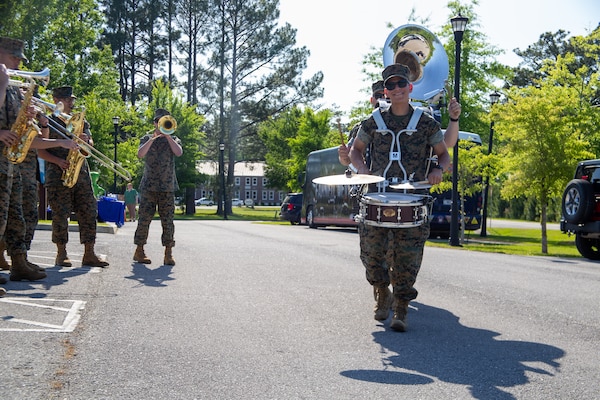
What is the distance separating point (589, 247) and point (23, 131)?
14.0 metres

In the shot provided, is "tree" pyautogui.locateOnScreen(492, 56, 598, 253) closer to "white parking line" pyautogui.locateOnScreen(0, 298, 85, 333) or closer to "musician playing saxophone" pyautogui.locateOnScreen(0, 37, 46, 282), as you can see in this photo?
"musician playing saxophone" pyautogui.locateOnScreen(0, 37, 46, 282)

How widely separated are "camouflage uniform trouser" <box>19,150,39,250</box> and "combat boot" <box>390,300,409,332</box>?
4.22 metres

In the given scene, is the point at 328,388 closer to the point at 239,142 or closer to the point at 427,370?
the point at 427,370

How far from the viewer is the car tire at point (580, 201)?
1605 centimetres

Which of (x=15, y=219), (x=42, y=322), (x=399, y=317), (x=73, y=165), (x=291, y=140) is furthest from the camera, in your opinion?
(x=291, y=140)

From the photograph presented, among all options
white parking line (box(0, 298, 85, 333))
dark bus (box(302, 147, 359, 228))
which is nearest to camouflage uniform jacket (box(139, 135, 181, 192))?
white parking line (box(0, 298, 85, 333))

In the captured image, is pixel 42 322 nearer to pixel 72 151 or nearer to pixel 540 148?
pixel 72 151

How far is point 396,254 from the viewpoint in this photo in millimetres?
6246

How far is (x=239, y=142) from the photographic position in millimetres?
68000

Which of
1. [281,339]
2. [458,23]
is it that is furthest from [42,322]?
[458,23]

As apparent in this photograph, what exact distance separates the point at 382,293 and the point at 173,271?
3.96m

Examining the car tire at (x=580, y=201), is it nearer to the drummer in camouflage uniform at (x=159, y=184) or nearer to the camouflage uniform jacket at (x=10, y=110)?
the drummer in camouflage uniform at (x=159, y=184)

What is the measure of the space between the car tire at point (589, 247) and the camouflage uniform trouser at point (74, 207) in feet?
39.0

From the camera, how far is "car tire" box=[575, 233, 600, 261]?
1730 cm
